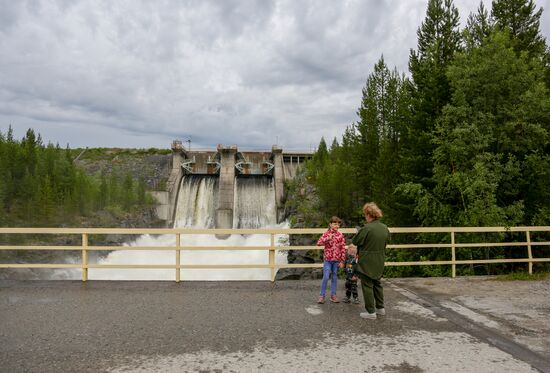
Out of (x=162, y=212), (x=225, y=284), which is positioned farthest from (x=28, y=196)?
(x=225, y=284)

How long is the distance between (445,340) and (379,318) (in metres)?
1.22

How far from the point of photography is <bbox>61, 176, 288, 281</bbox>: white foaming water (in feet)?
109

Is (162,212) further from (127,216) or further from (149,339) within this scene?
(149,339)

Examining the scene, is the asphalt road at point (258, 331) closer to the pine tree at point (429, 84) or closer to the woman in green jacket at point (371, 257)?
the woman in green jacket at point (371, 257)

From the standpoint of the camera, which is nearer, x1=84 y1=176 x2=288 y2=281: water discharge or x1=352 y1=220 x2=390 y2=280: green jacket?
x1=352 y1=220 x2=390 y2=280: green jacket

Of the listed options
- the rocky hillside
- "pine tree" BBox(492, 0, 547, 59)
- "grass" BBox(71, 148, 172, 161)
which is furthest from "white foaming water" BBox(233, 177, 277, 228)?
"pine tree" BBox(492, 0, 547, 59)

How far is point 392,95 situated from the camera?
35.9m

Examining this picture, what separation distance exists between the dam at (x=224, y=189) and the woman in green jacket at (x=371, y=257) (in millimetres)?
35957

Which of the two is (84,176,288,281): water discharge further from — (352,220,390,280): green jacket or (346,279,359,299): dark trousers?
(352,220,390,280): green jacket

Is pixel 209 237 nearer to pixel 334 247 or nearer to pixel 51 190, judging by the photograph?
pixel 51 190

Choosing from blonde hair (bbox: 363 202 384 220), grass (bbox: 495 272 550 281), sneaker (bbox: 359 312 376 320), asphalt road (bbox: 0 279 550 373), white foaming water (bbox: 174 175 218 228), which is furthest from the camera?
white foaming water (bbox: 174 175 218 228)

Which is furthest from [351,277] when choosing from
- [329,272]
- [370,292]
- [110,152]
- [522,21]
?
[110,152]

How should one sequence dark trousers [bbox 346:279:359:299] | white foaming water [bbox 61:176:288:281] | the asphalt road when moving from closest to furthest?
the asphalt road → dark trousers [bbox 346:279:359:299] → white foaming water [bbox 61:176:288:281]

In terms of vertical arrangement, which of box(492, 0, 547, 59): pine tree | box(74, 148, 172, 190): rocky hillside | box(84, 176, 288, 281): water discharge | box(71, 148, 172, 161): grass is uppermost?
box(492, 0, 547, 59): pine tree
